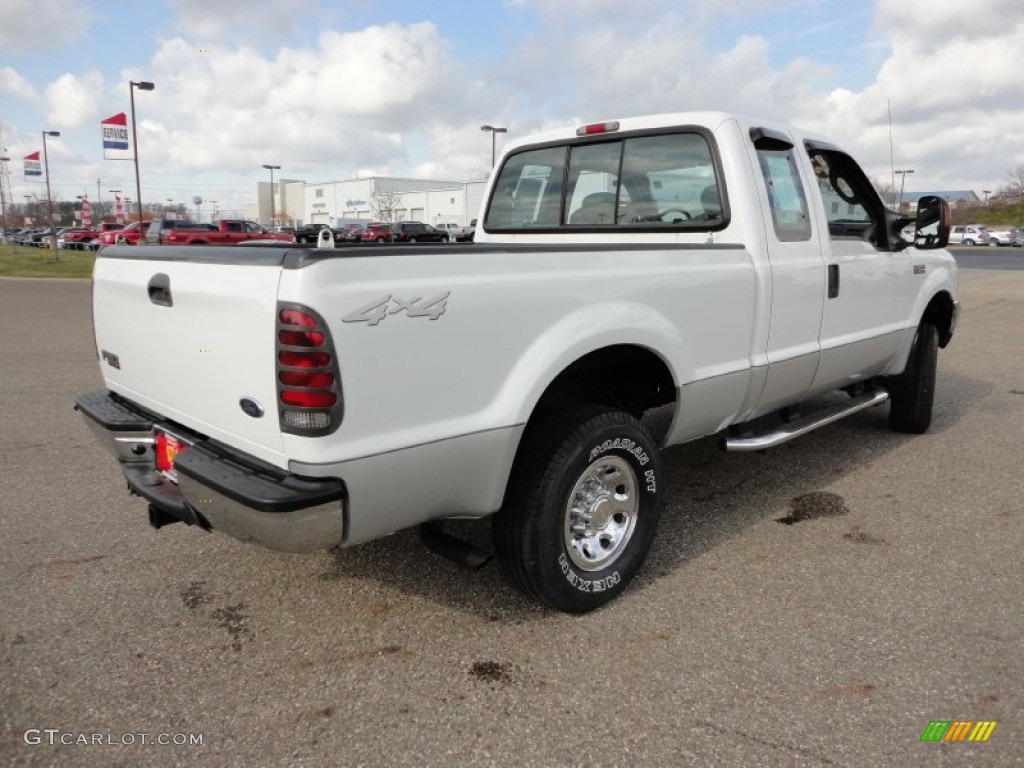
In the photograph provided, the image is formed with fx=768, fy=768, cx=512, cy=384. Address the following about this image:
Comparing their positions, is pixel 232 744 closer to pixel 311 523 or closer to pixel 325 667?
pixel 325 667

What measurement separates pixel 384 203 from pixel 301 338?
325ft

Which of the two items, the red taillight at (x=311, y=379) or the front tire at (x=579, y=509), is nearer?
the red taillight at (x=311, y=379)

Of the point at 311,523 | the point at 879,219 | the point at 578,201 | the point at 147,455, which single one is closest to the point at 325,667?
the point at 311,523

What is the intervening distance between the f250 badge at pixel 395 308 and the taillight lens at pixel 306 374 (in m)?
0.10

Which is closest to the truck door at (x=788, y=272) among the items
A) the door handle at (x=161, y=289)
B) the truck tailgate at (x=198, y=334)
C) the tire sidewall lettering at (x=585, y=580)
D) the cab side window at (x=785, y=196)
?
the cab side window at (x=785, y=196)

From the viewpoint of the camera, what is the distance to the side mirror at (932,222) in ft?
15.0

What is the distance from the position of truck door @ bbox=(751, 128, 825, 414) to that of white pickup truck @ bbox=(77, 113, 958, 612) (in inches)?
0.6

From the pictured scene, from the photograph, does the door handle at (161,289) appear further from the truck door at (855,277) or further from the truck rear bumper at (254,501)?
the truck door at (855,277)

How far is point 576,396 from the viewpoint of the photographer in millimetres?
3186

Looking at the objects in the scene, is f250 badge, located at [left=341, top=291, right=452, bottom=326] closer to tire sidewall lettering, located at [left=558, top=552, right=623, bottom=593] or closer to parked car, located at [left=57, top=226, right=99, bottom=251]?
tire sidewall lettering, located at [left=558, top=552, right=623, bottom=593]

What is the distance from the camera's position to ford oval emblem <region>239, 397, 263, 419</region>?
7.48ft

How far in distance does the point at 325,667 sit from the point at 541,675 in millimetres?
743
